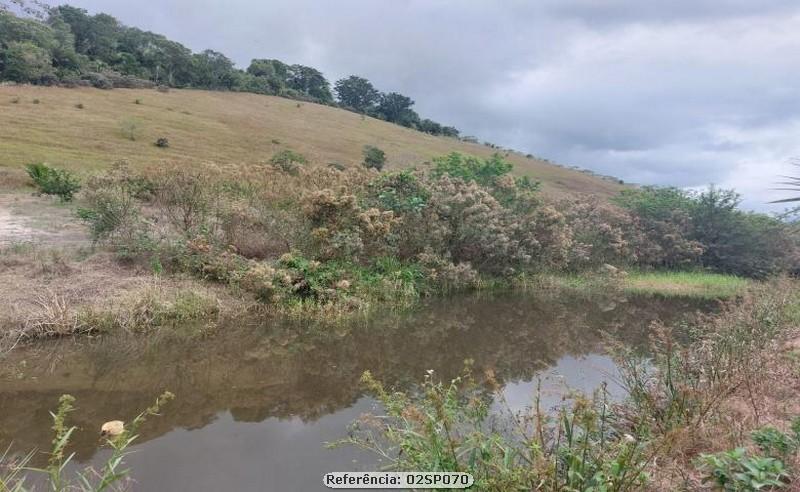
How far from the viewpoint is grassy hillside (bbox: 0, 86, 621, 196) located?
1089 inches

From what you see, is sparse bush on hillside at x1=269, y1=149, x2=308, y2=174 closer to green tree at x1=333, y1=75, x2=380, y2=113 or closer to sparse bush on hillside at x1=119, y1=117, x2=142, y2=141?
sparse bush on hillside at x1=119, y1=117, x2=142, y2=141

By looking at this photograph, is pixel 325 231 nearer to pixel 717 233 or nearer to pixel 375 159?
pixel 717 233

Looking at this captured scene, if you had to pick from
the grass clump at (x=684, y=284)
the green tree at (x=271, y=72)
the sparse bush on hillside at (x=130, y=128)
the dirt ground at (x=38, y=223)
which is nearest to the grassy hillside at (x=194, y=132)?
the sparse bush on hillside at (x=130, y=128)

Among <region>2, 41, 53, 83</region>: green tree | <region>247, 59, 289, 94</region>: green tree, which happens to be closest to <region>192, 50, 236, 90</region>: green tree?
<region>247, 59, 289, 94</region>: green tree

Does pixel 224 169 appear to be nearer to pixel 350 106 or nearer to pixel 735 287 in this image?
pixel 735 287

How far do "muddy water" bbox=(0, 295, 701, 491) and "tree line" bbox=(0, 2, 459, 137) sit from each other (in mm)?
44185

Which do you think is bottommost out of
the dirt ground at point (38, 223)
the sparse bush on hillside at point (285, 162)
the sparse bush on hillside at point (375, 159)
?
the dirt ground at point (38, 223)

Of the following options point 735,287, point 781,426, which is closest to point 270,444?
point 781,426

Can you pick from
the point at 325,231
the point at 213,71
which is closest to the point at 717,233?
the point at 325,231

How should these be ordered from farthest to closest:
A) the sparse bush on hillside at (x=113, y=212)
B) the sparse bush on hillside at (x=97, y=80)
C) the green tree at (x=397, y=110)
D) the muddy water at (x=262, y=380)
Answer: the green tree at (x=397, y=110) → the sparse bush on hillside at (x=97, y=80) → the sparse bush on hillside at (x=113, y=212) → the muddy water at (x=262, y=380)

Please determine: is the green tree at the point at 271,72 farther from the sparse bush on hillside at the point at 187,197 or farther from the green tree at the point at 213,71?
the sparse bush on hillside at the point at 187,197

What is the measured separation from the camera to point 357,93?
79250 millimetres

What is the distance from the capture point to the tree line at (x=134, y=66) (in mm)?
41656

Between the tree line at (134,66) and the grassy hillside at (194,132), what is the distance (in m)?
2.77
